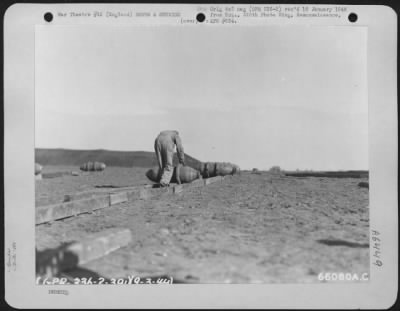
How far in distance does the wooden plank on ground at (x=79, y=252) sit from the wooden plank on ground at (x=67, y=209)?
411 millimetres

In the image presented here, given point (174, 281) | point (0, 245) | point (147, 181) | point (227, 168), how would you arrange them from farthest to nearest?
point (147, 181) → point (227, 168) → point (0, 245) → point (174, 281)

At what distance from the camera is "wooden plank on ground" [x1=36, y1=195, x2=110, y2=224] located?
3.71m

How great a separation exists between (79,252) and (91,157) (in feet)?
6.92

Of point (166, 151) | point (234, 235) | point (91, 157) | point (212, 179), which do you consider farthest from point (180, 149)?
point (212, 179)

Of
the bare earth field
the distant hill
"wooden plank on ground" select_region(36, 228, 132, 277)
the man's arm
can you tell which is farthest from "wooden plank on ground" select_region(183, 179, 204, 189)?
"wooden plank on ground" select_region(36, 228, 132, 277)

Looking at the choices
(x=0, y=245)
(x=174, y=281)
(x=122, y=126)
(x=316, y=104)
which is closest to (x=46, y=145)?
(x=122, y=126)

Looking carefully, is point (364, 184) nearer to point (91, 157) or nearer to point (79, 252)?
point (79, 252)

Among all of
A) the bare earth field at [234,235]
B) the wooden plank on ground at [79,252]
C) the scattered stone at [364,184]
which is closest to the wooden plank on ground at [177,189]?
the bare earth field at [234,235]

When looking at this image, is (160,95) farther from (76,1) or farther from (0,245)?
(0,245)

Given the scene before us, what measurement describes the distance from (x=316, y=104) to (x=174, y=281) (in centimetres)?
258

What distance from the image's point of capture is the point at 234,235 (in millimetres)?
3656

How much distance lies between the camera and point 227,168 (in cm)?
637

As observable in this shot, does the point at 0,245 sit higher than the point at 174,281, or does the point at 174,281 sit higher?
the point at 0,245

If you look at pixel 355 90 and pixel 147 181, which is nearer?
pixel 355 90
